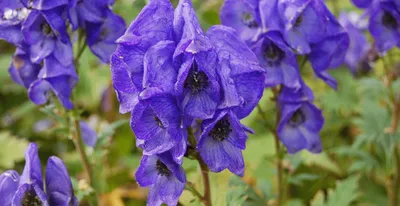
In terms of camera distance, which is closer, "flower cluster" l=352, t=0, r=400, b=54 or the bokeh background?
"flower cluster" l=352, t=0, r=400, b=54

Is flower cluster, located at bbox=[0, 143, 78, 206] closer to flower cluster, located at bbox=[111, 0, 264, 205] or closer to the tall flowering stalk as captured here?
flower cluster, located at bbox=[111, 0, 264, 205]

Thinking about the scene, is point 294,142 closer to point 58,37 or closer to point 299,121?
point 299,121

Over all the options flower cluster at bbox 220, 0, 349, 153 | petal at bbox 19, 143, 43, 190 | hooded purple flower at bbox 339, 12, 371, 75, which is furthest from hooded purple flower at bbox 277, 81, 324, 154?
hooded purple flower at bbox 339, 12, 371, 75

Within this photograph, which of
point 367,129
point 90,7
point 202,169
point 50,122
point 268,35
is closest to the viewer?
point 202,169

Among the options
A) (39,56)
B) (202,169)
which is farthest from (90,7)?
(202,169)

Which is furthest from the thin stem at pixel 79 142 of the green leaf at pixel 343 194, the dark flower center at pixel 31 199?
the green leaf at pixel 343 194
